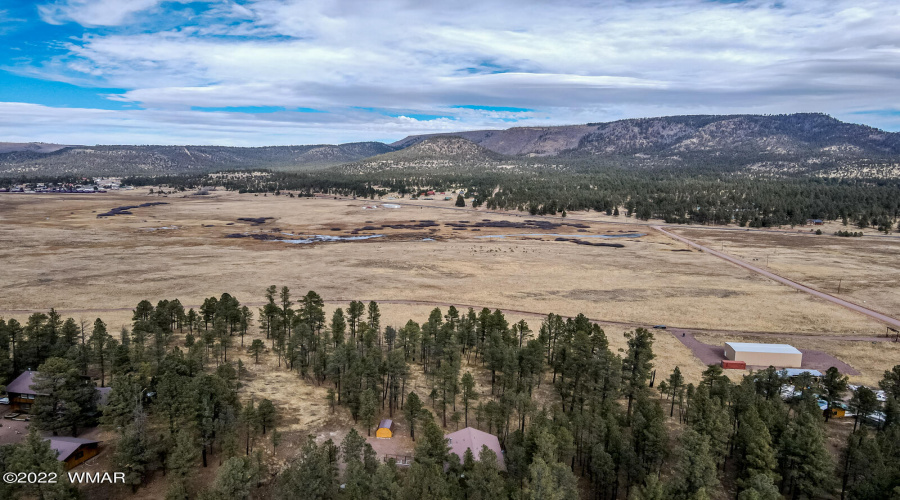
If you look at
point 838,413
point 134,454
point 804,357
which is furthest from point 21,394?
point 804,357

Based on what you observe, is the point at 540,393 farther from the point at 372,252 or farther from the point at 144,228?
the point at 144,228

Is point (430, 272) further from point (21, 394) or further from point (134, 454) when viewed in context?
point (134, 454)

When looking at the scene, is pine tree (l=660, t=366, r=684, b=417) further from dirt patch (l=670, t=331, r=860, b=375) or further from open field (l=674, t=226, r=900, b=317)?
open field (l=674, t=226, r=900, b=317)

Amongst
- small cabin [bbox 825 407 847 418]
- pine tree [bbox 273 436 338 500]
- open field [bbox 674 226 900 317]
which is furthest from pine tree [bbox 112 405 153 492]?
open field [bbox 674 226 900 317]

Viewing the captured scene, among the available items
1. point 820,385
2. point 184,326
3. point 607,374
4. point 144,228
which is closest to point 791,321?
point 820,385

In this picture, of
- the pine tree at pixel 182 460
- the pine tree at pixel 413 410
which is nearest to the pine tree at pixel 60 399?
the pine tree at pixel 182 460

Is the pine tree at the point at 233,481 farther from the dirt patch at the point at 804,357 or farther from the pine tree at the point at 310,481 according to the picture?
the dirt patch at the point at 804,357

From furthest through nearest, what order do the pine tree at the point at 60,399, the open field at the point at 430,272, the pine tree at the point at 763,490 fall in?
the open field at the point at 430,272, the pine tree at the point at 60,399, the pine tree at the point at 763,490
